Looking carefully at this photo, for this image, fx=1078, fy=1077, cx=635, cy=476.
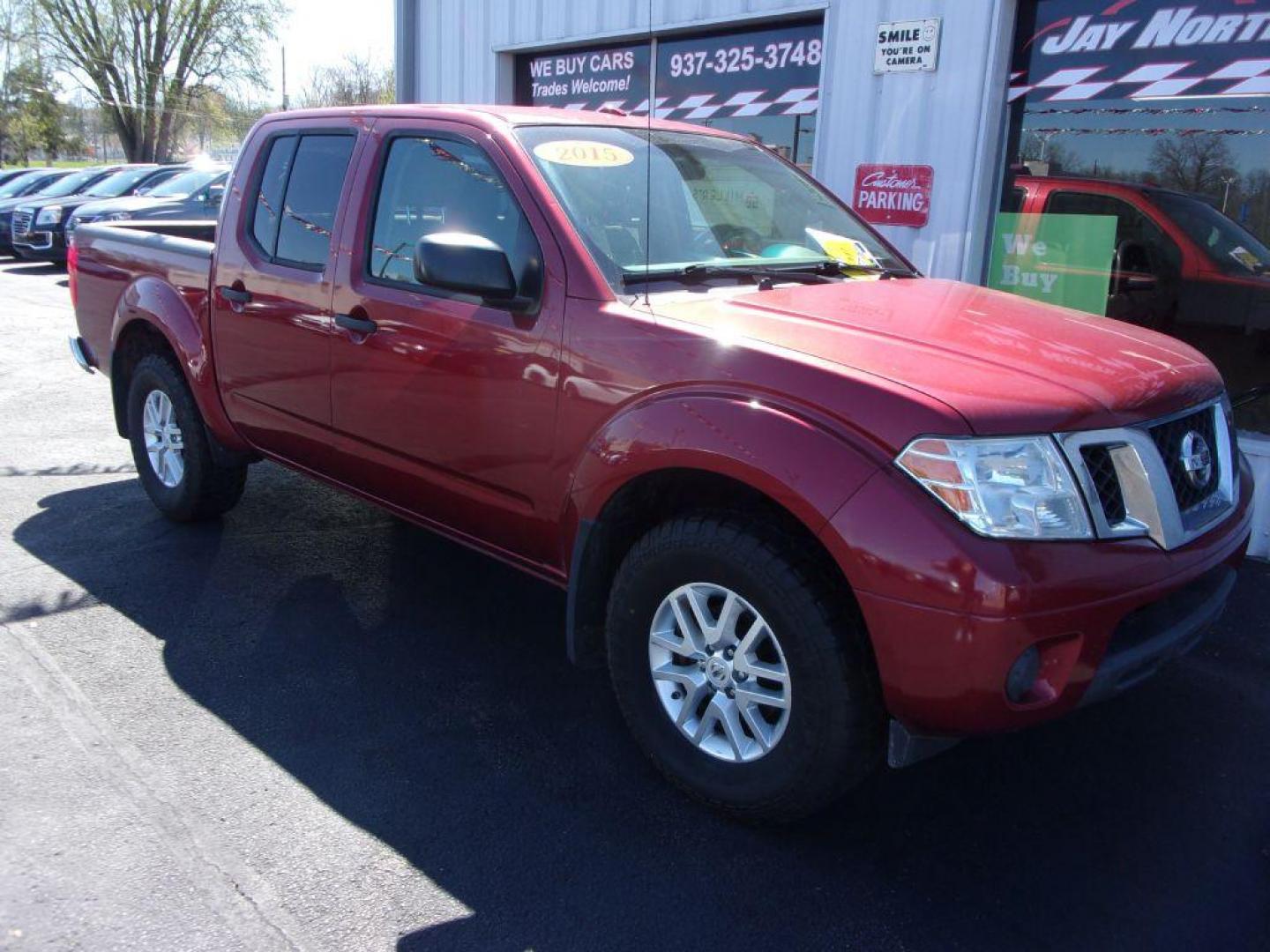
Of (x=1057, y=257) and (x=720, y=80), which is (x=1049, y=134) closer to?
(x=1057, y=257)

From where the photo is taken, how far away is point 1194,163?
5.46 m

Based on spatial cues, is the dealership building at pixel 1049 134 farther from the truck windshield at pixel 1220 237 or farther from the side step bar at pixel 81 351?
the side step bar at pixel 81 351

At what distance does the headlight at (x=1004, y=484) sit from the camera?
7.94 feet

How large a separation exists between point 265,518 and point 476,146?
105 inches

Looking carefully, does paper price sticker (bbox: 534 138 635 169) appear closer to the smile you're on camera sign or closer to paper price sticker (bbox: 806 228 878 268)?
paper price sticker (bbox: 806 228 878 268)

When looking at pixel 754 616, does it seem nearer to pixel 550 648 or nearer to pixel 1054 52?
pixel 550 648

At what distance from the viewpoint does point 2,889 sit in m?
2.62

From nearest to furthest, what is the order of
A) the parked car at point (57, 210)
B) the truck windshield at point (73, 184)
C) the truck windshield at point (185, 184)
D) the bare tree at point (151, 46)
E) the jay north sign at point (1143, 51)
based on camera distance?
the jay north sign at point (1143, 51)
the truck windshield at point (185, 184)
the parked car at point (57, 210)
the truck windshield at point (73, 184)
the bare tree at point (151, 46)

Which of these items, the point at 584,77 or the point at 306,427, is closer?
the point at 306,427

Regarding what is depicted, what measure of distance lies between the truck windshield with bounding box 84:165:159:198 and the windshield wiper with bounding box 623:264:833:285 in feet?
58.1

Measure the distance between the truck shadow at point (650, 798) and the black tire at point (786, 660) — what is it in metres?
0.16

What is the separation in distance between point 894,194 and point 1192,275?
185 centimetres

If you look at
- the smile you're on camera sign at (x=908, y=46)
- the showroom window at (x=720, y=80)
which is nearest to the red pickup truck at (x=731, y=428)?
the smile you're on camera sign at (x=908, y=46)

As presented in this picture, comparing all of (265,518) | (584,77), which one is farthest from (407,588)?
(584,77)
